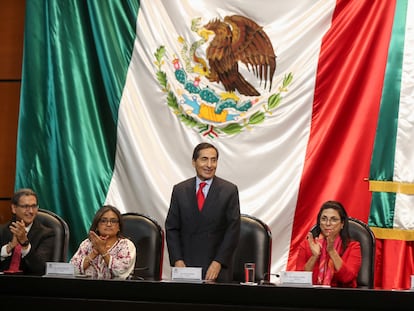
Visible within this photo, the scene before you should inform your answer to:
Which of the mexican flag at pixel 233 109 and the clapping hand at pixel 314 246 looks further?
the mexican flag at pixel 233 109

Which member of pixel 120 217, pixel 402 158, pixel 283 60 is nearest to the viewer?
pixel 120 217

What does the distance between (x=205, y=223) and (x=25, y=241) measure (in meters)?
1.00

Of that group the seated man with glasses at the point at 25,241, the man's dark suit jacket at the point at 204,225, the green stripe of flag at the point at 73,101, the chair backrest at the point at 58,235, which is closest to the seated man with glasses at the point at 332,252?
the man's dark suit jacket at the point at 204,225

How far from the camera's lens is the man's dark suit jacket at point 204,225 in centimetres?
438

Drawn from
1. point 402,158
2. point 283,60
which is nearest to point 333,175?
point 402,158

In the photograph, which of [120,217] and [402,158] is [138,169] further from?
[402,158]

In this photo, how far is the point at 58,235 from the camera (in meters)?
4.52

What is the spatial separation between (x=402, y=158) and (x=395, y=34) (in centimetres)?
83

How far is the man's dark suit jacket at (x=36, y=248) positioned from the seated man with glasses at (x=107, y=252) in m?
0.25

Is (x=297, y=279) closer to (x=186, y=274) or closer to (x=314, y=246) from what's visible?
(x=186, y=274)

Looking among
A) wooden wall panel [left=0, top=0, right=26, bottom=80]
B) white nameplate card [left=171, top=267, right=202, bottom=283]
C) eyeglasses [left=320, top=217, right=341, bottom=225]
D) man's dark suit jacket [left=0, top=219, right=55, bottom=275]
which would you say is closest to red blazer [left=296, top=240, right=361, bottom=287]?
eyeglasses [left=320, top=217, right=341, bottom=225]

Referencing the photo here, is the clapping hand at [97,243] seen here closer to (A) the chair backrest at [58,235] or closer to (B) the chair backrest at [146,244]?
(B) the chair backrest at [146,244]

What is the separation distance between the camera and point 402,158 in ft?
16.9

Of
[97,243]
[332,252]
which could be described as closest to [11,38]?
[97,243]
